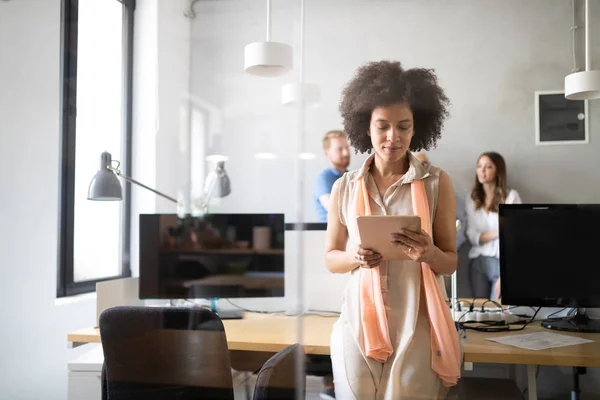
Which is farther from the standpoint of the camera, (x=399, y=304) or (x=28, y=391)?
A: (x=28, y=391)

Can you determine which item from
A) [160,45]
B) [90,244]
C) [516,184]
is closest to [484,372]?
[516,184]

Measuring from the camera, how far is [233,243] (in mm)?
1619

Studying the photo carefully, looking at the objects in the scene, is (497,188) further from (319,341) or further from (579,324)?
(319,341)

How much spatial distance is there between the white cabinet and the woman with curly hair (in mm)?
811

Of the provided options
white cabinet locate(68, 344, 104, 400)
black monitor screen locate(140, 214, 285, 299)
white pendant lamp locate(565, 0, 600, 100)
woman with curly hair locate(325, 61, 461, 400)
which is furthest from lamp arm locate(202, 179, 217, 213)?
white pendant lamp locate(565, 0, 600, 100)

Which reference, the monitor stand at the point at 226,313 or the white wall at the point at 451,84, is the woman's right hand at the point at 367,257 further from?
the monitor stand at the point at 226,313

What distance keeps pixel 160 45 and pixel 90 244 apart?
0.68 m

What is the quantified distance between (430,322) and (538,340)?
0.31m

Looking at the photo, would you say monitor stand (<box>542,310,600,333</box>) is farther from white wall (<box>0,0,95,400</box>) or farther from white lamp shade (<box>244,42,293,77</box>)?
white wall (<box>0,0,95,400</box>)

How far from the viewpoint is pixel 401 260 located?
1290mm

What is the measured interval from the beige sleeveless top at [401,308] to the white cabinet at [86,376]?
832 millimetres

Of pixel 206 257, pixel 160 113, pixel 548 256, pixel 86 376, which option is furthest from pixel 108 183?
pixel 548 256

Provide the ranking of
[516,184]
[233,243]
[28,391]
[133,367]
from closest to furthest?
[516,184]
[133,367]
[233,243]
[28,391]

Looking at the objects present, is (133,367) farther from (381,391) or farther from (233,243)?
(381,391)
